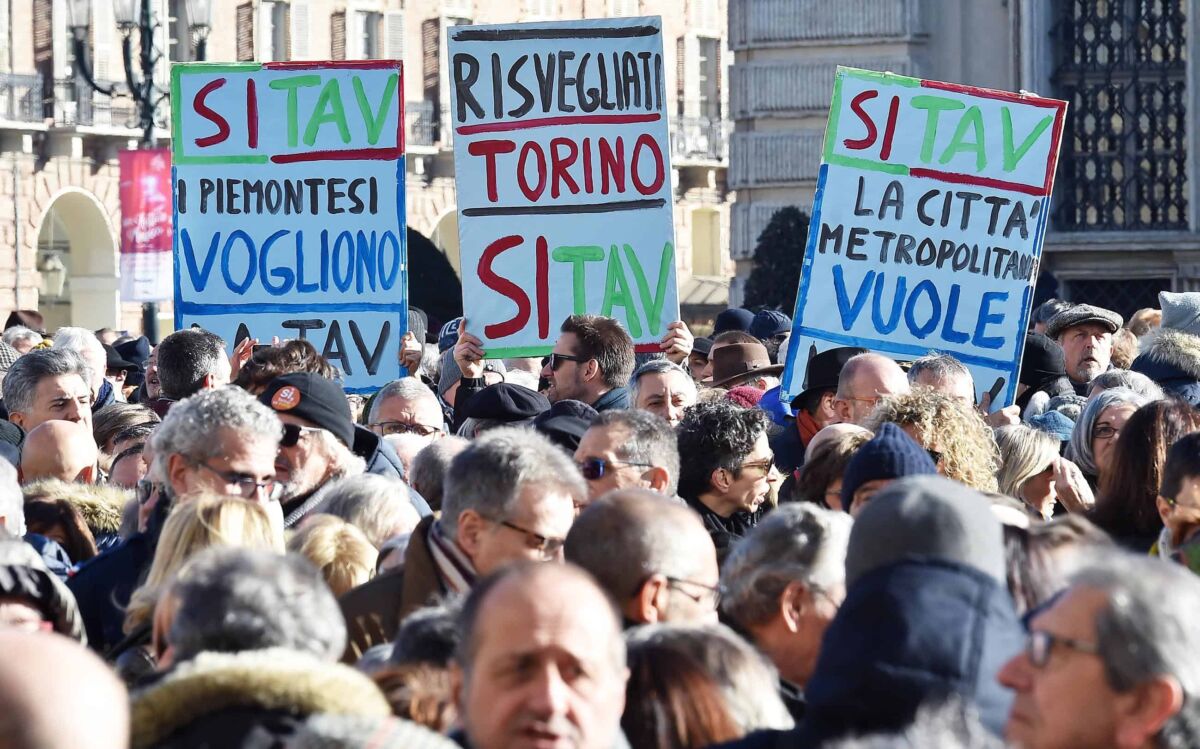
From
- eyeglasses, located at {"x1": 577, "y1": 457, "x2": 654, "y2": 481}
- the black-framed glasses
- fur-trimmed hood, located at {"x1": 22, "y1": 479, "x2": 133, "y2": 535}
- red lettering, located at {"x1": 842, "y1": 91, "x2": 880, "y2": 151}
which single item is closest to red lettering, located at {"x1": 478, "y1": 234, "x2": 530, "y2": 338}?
red lettering, located at {"x1": 842, "y1": 91, "x2": 880, "y2": 151}

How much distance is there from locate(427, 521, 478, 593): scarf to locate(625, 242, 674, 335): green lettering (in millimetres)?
3907

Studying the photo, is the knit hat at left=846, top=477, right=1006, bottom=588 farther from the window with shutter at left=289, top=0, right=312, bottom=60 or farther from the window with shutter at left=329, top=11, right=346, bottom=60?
the window with shutter at left=329, top=11, right=346, bottom=60

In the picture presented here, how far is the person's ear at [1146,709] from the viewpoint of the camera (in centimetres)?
289

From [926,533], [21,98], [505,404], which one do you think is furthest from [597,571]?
[21,98]

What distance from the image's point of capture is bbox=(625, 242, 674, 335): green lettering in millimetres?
8492

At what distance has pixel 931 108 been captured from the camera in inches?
350

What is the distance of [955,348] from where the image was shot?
873 centimetres

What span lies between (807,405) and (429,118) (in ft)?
121

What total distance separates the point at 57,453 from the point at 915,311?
365 centimetres

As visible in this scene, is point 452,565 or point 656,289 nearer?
point 452,565

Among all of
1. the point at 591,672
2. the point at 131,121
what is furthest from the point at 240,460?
the point at 131,121

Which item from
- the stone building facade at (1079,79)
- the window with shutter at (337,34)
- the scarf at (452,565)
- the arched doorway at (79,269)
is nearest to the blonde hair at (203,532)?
the scarf at (452,565)

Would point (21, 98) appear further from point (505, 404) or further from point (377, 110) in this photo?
point (505, 404)

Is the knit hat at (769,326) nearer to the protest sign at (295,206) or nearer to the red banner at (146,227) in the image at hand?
the protest sign at (295,206)
